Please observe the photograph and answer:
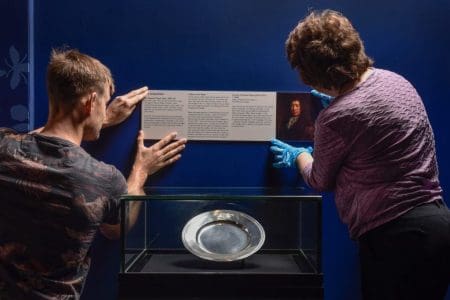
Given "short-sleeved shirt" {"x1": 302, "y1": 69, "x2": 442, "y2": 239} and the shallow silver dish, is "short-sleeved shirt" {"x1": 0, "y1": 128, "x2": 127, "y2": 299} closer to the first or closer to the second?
the shallow silver dish

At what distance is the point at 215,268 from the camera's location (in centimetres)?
153

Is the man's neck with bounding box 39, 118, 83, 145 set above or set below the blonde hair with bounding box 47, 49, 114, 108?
below

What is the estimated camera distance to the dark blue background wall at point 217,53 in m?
2.09

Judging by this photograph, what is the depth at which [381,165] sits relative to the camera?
1426 millimetres

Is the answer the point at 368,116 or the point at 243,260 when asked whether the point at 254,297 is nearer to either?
the point at 243,260

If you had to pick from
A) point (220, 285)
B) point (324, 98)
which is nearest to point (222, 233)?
→ point (220, 285)

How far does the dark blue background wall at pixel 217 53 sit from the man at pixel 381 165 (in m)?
0.60

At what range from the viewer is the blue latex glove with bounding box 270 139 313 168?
2023 mm

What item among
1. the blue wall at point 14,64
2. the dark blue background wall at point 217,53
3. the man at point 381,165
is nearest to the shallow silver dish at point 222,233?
the man at point 381,165

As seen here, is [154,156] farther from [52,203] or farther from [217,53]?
[52,203]

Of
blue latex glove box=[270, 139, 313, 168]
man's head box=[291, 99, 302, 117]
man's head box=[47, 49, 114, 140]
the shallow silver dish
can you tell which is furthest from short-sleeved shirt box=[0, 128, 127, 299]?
man's head box=[291, 99, 302, 117]

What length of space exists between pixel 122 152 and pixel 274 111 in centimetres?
64

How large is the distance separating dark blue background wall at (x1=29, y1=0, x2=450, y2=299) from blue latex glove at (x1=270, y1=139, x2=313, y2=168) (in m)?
0.06

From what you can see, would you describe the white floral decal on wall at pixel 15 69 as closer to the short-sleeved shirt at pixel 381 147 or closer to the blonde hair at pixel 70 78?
the blonde hair at pixel 70 78
